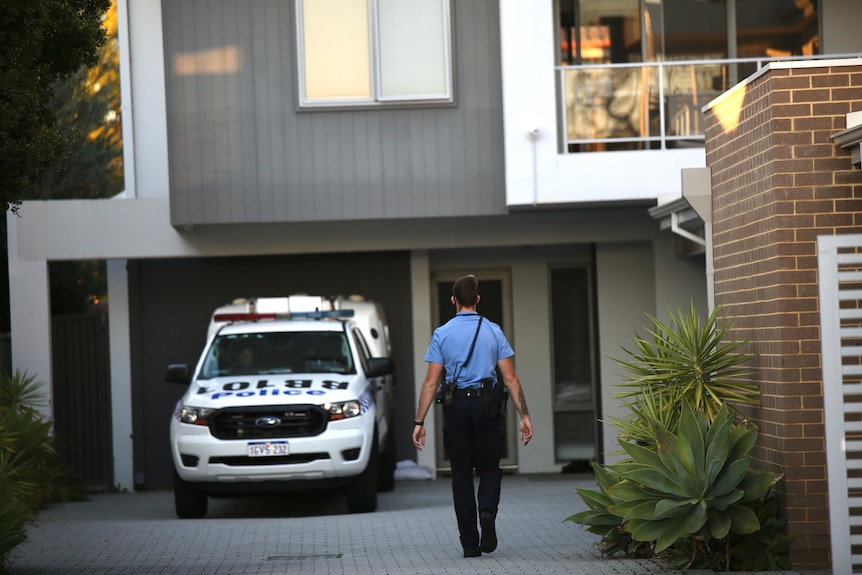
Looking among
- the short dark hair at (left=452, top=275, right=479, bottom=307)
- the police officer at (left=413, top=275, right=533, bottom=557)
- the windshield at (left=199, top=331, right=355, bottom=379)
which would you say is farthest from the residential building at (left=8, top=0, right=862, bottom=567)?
the police officer at (left=413, top=275, right=533, bottom=557)

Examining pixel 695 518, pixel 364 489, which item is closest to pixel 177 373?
pixel 364 489

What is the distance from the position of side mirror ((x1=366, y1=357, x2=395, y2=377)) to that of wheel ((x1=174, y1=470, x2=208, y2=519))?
2.00m

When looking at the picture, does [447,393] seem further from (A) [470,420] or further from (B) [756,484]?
(B) [756,484]

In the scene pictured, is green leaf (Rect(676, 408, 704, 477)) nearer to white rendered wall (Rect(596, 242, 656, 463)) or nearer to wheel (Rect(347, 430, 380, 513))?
wheel (Rect(347, 430, 380, 513))

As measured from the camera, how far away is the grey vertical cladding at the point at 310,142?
14156 millimetres

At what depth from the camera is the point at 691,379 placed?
819 centimetres

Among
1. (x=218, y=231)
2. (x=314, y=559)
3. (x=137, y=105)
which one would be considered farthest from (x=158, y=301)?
(x=314, y=559)

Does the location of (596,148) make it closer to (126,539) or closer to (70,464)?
(126,539)

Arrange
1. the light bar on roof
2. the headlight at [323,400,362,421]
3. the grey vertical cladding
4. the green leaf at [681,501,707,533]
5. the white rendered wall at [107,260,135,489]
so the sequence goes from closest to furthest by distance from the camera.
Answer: the green leaf at [681,501,707,533] < the headlight at [323,400,362,421] < the light bar on roof < the grey vertical cladding < the white rendered wall at [107,260,135,489]

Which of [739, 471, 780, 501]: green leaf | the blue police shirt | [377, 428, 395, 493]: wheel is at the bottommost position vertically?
[377, 428, 395, 493]: wheel

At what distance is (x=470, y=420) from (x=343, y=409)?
136 inches

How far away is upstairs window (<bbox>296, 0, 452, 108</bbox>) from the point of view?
14.2 metres

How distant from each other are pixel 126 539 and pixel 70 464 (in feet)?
19.7

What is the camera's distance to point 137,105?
15789 millimetres
